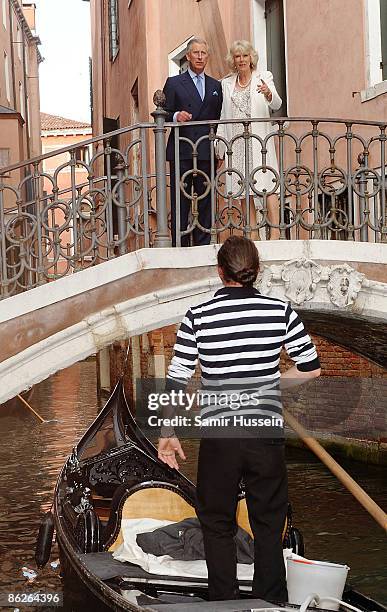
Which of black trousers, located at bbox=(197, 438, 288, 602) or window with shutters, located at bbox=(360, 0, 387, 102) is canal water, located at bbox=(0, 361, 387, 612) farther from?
window with shutters, located at bbox=(360, 0, 387, 102)

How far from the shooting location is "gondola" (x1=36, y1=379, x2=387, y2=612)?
184 inches

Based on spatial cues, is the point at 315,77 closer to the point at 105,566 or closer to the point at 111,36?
the point at 105,566

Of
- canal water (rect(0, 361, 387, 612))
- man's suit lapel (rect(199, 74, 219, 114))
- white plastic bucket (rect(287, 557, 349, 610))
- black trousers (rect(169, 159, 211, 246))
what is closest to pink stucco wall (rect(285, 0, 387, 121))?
man's suit lapel (rect(199, 74, 219, 114))

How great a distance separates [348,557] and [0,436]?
25.9 feet

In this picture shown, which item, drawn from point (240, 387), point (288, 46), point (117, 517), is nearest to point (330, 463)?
point (240, 387)

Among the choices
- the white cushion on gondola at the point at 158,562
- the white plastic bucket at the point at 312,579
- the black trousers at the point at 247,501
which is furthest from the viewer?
the white cushion on gondola at the point at 158,562

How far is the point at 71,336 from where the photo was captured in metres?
5.71

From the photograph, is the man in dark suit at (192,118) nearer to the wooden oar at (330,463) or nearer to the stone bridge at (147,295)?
the stone bridge at (147,295)

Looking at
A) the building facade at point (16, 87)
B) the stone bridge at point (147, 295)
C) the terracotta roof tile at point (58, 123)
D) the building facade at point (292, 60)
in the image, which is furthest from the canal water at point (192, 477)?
the terracotta roof tile at point (58, 123)

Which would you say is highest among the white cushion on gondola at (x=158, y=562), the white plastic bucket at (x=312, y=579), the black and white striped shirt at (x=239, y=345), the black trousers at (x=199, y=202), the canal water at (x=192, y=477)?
the black trousers at (x=199, y=202)

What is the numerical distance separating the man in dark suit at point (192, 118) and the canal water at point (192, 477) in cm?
204

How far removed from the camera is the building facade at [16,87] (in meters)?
16.0

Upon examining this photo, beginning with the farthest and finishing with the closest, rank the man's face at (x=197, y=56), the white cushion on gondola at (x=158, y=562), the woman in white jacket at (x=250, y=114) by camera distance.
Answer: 1. the woman in white jacket at (x=250, y=114)
2. the man's face at (x=197, y=56)
3. the white cushion on gondola at (x=158, y=562)

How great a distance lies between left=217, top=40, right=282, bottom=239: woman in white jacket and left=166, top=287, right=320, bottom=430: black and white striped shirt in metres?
2.30
